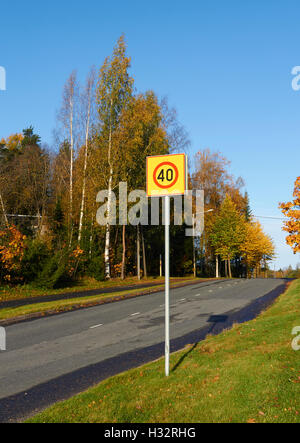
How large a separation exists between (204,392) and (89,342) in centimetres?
543

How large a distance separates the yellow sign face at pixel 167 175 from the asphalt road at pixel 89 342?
3.76 meters

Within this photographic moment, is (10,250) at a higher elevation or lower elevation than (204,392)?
higher

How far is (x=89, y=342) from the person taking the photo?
10242 millimetres

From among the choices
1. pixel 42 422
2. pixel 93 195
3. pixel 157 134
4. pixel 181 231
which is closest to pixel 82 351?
pixel 42 422

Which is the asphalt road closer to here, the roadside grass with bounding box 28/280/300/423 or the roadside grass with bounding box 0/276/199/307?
the roadside grass with bounding box 28/280/300/423

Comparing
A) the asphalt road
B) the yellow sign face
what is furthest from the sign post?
the asphalt road

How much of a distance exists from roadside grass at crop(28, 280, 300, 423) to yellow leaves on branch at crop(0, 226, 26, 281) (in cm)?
1590

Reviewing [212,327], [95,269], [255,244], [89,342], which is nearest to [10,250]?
[95,269]

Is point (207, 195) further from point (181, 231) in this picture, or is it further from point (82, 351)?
point (82, 351)

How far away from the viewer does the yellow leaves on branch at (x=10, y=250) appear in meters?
21.2

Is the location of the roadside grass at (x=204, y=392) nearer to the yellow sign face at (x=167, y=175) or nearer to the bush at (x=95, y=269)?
the yellow sign face at (x=167, y=175)

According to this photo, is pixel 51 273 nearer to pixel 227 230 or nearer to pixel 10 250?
pixel 10 250

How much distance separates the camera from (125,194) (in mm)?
29969

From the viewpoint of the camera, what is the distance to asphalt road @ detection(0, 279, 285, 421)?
671 cm
